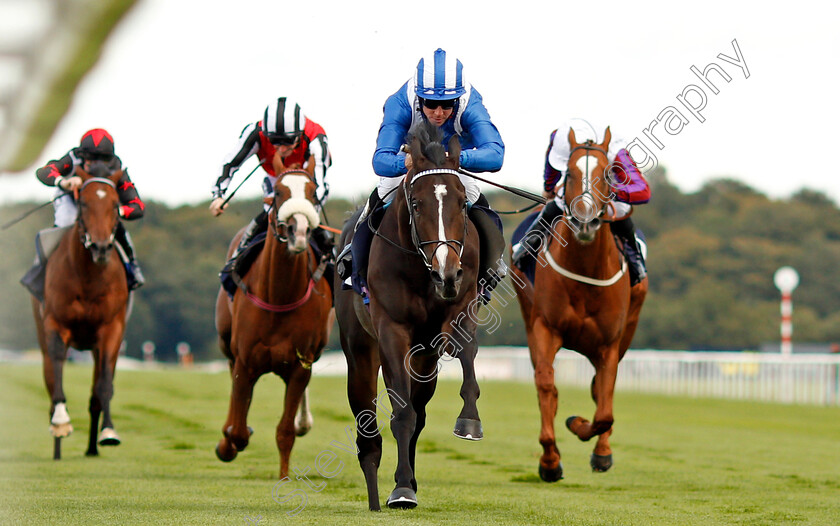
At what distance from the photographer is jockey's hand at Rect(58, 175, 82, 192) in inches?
323

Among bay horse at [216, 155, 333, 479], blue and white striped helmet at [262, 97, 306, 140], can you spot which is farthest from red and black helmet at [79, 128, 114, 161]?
bay horse at [216, 155, 333, 479]

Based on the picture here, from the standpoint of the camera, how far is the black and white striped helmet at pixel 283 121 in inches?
290

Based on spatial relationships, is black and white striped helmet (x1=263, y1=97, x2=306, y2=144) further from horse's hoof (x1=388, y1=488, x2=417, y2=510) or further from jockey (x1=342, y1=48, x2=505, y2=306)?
horse's hoof (x1=388, y1=488, x2=417, y2=510)

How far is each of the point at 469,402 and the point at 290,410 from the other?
2629 millimetres

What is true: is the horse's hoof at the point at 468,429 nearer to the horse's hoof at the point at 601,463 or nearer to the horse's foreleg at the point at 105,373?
the horse's hoof at the point at 601,463

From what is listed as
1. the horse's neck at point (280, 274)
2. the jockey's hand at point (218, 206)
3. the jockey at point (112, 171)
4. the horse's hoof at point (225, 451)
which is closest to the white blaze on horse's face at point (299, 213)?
the horse's neck at point (280, 274)

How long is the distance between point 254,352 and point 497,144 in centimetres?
250

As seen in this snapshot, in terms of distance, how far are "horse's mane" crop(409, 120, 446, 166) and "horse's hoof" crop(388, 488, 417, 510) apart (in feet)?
4.95

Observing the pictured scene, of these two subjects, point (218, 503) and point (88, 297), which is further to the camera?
point (88, 297)

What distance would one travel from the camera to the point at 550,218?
7836 mm

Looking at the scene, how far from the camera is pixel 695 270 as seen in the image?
60.9 meters

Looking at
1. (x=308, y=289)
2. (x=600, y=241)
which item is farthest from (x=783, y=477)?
(x=308, y=289)

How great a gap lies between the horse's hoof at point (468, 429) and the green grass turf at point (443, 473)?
0.40 metres

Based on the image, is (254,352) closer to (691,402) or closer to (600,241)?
(600,241)
